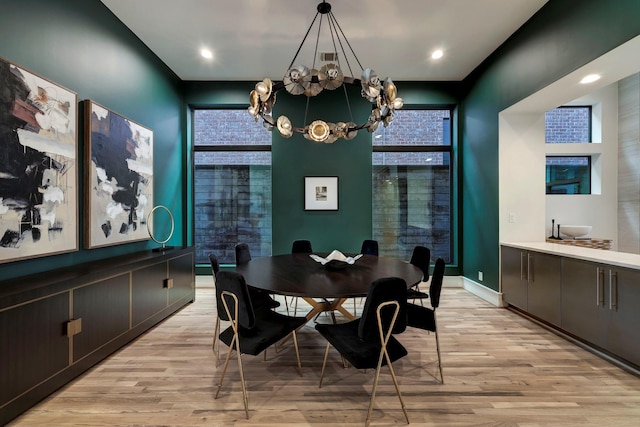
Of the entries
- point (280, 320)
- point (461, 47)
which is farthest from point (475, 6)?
point (280, 320)

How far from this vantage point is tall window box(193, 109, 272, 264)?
15.3ft

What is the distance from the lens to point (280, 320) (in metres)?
2.12

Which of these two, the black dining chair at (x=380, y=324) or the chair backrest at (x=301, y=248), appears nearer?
the black dining chair at (x=380, y=324)

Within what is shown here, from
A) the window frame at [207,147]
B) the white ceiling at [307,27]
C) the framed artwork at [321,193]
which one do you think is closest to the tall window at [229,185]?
the window frame at [207,147]

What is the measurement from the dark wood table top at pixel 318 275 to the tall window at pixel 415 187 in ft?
6.16

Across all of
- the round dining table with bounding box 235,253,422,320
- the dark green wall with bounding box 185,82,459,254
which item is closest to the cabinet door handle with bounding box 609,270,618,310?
the round dining table with bounding box 235,253,422,320

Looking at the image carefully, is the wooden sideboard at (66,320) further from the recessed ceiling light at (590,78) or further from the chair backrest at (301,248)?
the recessed ceiling light at (590,78)

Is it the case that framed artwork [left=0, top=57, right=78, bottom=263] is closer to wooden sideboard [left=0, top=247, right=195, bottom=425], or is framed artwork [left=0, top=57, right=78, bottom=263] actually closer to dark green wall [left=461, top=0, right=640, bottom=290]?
wooden sideboard [left=0, top=247, right=195, bottom=425]

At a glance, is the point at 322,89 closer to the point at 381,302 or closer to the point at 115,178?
the point at 381,302

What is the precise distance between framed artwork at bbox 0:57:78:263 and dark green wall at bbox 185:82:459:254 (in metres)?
2.42

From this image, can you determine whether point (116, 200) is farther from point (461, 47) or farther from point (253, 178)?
point (461, 47)

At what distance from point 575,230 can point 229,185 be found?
517 centimetres

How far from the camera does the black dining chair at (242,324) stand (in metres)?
1.71

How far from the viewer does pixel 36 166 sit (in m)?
2.05
